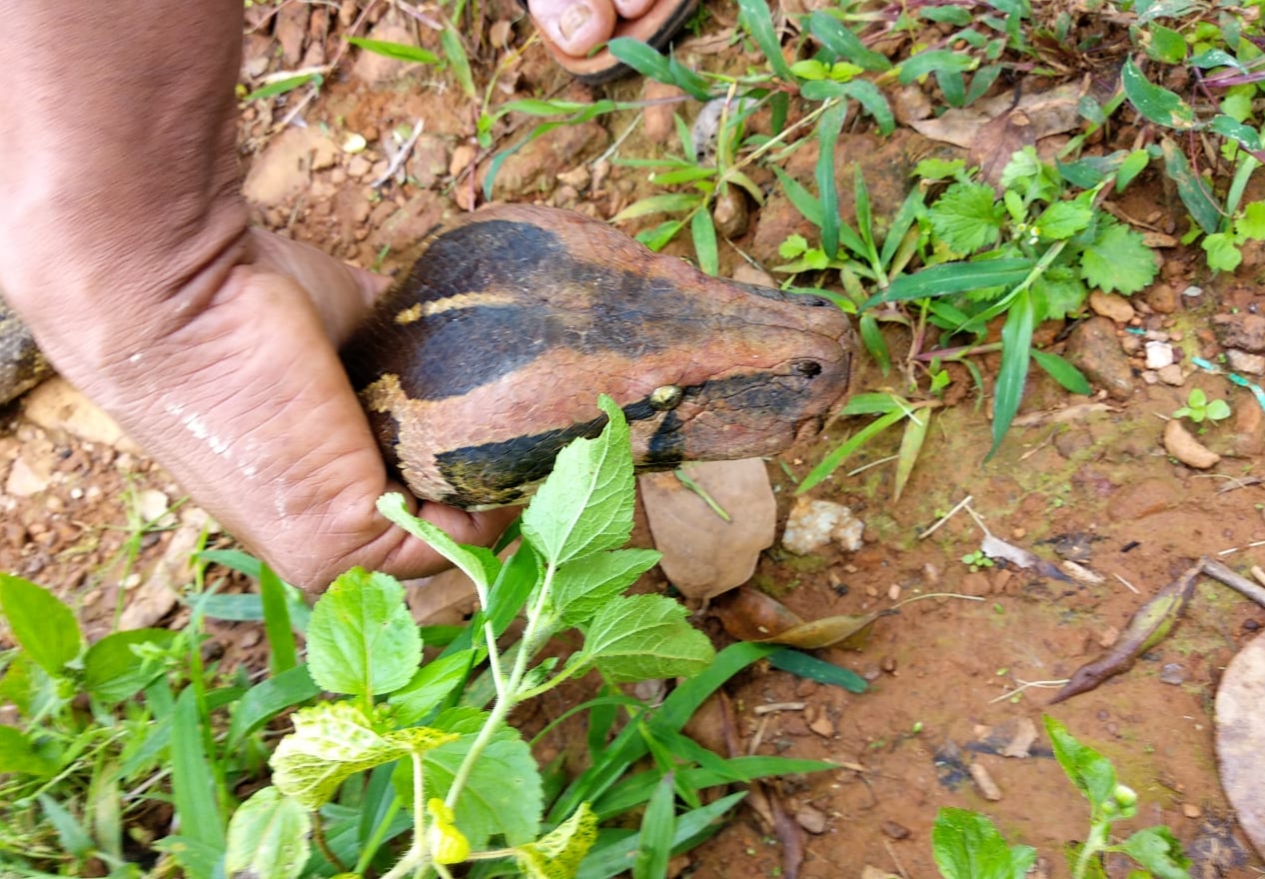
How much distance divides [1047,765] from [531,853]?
57.9 inches

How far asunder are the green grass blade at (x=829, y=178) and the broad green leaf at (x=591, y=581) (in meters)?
1.56

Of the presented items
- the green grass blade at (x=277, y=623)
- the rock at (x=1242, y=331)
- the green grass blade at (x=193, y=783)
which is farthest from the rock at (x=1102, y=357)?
the green grass blade at (x=193, y=783)

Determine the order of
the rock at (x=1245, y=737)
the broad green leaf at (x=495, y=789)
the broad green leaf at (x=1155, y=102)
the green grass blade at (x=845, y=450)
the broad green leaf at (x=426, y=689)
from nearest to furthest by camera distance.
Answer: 1. the broad green leaf at (x=495, y=789)
2. the broad green leaf at (x=426, y=689)
3. the rock at (x=1245, y=737)
4. the broad green leaf at (x=1155, y=102)
5. the green grass blade at (x=845, y=450)

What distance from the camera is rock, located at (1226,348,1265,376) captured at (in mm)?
2488

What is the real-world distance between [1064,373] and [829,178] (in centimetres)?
95

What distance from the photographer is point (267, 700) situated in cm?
256

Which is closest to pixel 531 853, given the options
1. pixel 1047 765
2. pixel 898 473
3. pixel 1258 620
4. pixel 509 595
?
pixel 509 595

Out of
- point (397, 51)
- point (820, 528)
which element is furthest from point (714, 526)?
point (397, 51)

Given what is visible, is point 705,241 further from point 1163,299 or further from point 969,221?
point 1163,299

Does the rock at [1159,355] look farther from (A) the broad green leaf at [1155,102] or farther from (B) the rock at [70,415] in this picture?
(B) the rock at [70,415]

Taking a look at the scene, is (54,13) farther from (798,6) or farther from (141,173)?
(798,6)

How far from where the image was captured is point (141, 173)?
2178 millimetres

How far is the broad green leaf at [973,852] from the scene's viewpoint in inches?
67.0

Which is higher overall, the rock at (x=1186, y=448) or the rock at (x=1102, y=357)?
the rock at (x=1102, y=357)
